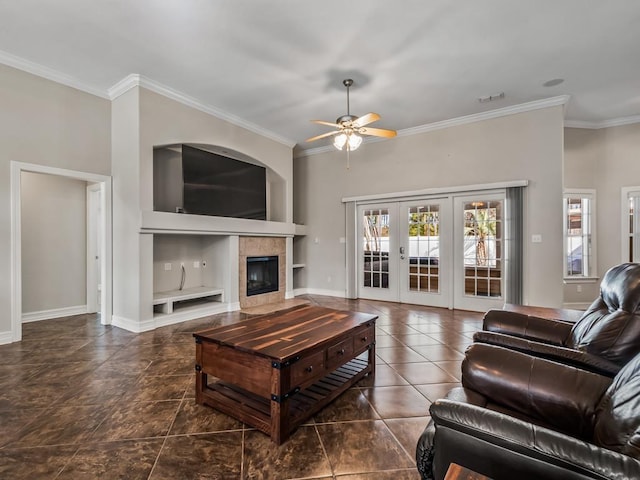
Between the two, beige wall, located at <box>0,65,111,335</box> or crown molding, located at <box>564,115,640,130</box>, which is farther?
crown molding, located at <box>564,115,640,130</box>

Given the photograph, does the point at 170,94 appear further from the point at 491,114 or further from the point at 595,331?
the point at 595,331

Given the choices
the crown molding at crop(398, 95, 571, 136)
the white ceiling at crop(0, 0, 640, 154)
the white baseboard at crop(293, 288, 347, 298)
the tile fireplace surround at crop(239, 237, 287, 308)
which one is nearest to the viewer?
the white ceiling at crop(0, 0, 640, 154)

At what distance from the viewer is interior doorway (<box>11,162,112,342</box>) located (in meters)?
3.75

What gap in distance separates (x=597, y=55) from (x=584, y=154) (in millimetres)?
2622

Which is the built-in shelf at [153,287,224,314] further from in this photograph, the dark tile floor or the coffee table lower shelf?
the coffee table lower shelf

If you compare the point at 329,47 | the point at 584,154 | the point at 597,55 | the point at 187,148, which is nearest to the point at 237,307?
the point at 187,148

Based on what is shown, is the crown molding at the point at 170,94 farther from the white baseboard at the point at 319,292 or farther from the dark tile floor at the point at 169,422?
the white baseboard at the point at 319,292

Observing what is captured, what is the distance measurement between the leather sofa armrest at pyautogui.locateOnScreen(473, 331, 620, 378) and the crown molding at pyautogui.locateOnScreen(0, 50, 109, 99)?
549cm

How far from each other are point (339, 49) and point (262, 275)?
4.05 m

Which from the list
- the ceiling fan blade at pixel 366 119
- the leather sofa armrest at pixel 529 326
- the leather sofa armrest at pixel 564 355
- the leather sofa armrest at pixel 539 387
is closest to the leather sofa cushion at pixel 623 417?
the leather sofa armrest at pixel 539 387

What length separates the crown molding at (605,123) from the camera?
5.41 m

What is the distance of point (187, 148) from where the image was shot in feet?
15.5

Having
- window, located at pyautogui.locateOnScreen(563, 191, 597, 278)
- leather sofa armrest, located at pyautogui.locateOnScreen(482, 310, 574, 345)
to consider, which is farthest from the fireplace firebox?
window, located at pyautogui.locateOnScreen(563, 191, 597, 278)

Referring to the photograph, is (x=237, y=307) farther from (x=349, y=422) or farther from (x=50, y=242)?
(x=349, y=422)
